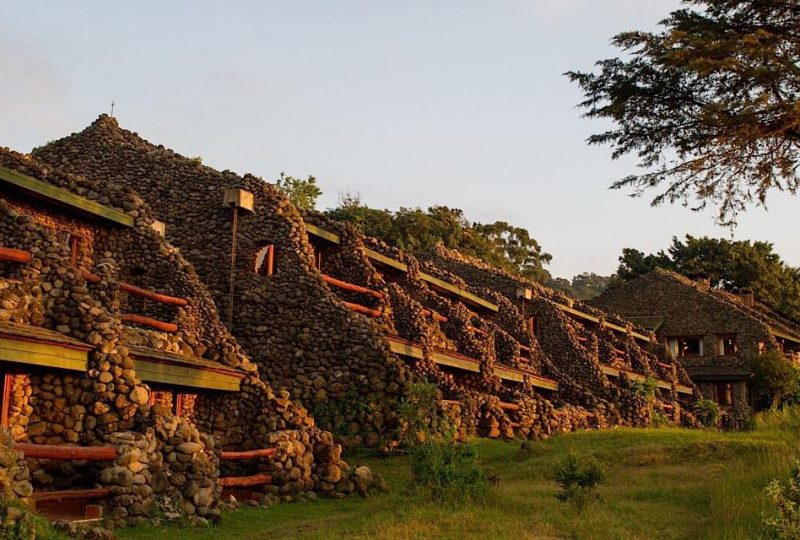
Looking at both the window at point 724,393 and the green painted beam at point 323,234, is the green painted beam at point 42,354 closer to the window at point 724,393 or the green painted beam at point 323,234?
the green painted beam at point 323,234

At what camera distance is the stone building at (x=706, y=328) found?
5034 cm

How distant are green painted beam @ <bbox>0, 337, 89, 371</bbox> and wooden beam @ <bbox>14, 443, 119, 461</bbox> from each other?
1.32 meters

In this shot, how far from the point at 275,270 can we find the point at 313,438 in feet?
23.6

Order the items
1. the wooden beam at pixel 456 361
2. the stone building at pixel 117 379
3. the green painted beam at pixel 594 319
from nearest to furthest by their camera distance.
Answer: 1. the stone building at pixel 117 379
2. the wooden beam at pixel 456 361
3. the green painted beam at pixel 594 319

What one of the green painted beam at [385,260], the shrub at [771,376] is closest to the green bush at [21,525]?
the green painted beam at [385,260]

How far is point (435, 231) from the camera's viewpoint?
58.6 meters

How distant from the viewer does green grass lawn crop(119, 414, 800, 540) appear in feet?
38.3

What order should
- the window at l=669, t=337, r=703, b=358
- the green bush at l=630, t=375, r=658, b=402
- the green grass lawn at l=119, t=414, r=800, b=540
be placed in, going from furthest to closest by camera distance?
the window at l=669, t=337, r=703, b=358
the green bush at l=630, t=375, r=658, b=402
the green grass lawn at l=119, t=414, r=800, b=540

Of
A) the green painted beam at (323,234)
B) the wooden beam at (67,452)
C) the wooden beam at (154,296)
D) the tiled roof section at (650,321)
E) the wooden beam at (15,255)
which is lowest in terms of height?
the wooden beam at (67,452)

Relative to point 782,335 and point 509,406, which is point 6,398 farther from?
point 782,335

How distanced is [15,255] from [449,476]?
8.10m

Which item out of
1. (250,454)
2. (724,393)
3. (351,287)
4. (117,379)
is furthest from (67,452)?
(724,393)

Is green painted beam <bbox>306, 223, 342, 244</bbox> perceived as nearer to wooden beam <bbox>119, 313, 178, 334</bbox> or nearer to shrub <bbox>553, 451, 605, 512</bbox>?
wooden beam <bbox>119, 313, 178, 334</bbox>

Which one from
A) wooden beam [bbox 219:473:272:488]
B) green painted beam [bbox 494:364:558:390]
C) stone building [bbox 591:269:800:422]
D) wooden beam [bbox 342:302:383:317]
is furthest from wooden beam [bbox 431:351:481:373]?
stone building [bbox 591:269:800:422]
